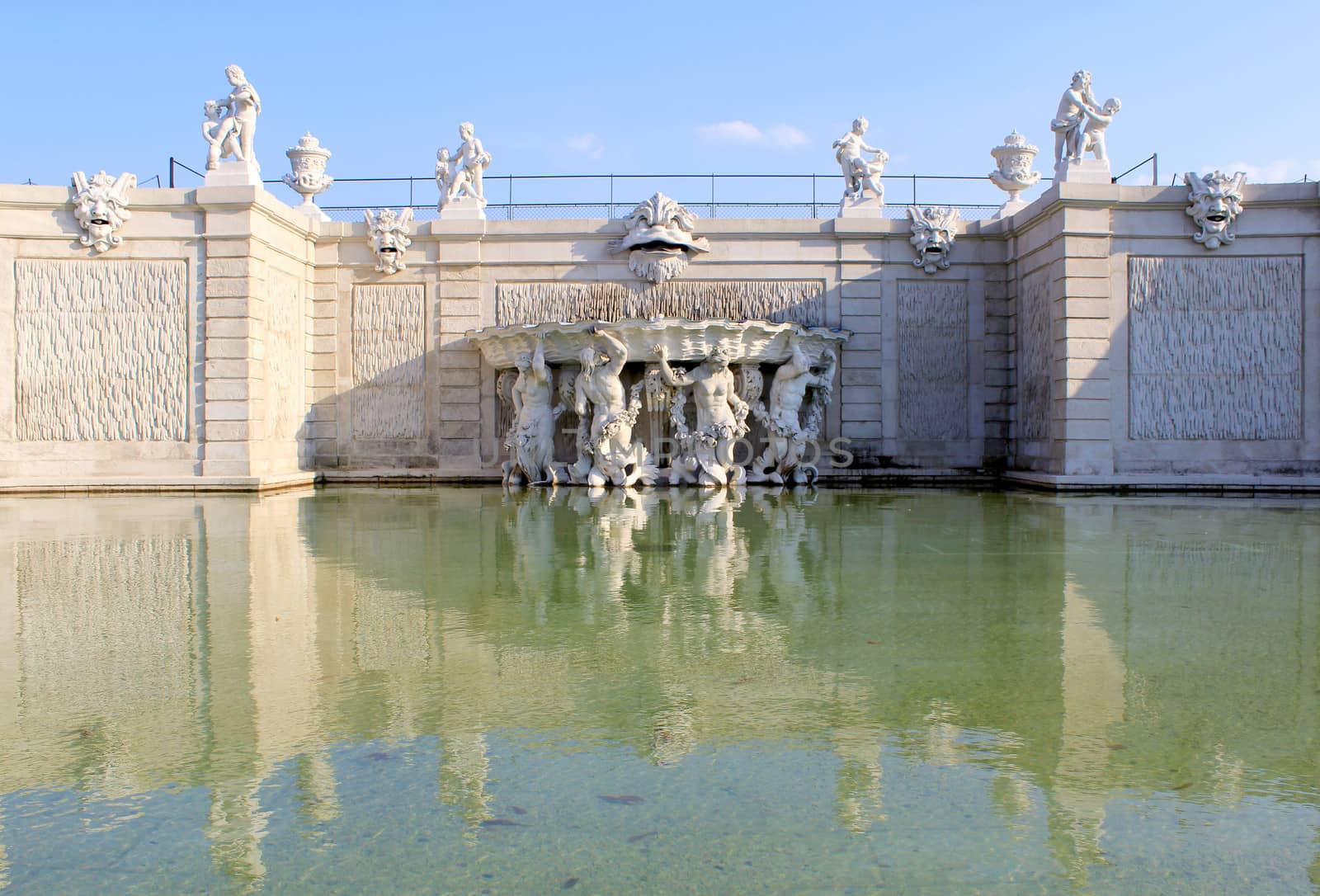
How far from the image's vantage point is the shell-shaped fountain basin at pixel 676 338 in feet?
47.9

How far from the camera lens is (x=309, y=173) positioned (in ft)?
56.3

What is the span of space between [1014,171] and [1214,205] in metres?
3.86

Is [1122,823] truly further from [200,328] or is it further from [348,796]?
[200,328]

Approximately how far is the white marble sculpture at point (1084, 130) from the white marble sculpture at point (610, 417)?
666cm

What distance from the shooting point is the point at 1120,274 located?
1441 cm

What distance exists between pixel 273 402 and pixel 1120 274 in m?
11.9

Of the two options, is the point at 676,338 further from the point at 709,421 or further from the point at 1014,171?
the point at 1014,171

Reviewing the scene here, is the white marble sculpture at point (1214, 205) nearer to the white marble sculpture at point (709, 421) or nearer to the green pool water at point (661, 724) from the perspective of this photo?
the white marble sculpture at point (709, 421)

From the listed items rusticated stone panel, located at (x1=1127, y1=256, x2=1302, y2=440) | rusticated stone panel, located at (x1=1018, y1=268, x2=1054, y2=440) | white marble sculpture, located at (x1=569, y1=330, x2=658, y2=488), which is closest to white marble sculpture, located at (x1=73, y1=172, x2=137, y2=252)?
white marble sculpture, located at (x1=569, y1=330, x2=658, y2=488)

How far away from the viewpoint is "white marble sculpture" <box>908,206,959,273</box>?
1656 centimetres

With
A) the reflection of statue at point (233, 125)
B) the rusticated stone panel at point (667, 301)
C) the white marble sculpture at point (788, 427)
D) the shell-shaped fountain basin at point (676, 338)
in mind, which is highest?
the reflection of statue at point (233, 125)

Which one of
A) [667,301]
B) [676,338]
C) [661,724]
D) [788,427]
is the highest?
[667,301]

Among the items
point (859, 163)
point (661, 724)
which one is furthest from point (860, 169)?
point (661, 724)

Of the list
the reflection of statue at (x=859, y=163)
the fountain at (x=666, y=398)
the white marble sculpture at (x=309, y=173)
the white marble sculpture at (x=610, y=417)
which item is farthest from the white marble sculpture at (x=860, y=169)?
the white marble sculpture at (x=309, y=173)
